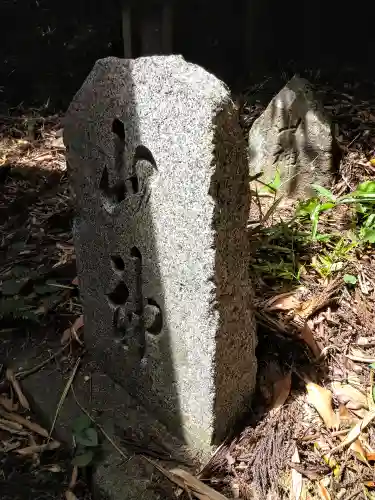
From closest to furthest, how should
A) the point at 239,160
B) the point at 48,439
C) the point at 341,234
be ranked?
the point at 239,160 → the point at 48,439 → the point at 341,234

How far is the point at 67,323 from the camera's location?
239cm

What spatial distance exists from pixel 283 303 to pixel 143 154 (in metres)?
0.92

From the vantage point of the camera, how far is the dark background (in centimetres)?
396

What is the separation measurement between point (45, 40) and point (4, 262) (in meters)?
1.84

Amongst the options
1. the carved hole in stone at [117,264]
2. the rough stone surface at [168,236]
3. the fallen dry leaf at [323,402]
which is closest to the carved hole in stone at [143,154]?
the rough stone surface at [168,236]

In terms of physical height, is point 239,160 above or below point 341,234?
above

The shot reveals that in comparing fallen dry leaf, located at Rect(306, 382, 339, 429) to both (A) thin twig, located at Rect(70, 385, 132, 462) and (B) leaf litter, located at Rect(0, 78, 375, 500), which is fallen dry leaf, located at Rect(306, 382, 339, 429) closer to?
(B) leaf litter, located at Rect(0, 78, 375, 500)

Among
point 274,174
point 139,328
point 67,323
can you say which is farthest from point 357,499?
point 274,174

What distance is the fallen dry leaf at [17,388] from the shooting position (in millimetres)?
2155

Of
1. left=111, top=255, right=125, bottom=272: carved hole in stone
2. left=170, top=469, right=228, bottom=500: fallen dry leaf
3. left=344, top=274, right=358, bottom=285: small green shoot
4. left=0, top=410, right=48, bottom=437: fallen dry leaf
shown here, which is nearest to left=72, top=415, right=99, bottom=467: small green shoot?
left=0, top=410, right=48, bottom=437: fallen dry leaf

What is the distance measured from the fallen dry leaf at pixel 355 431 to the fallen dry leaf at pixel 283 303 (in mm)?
476

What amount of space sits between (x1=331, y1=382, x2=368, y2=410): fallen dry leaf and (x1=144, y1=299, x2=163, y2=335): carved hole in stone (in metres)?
0.64

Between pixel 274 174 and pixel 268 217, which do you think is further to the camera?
pixel 274 174

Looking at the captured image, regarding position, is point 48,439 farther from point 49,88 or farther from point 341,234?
point 49,88
